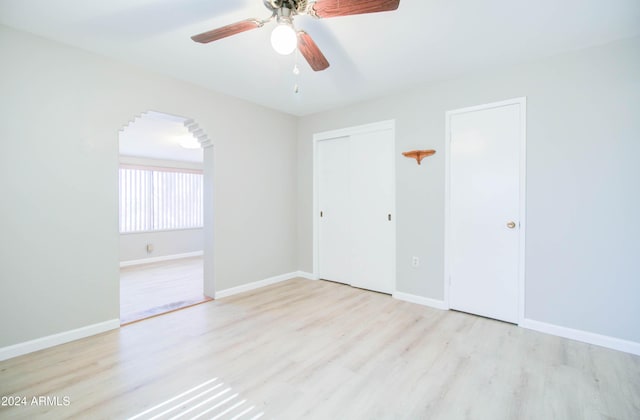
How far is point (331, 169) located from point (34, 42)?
323 centimetres

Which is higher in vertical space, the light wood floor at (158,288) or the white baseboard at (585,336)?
the white baseboard at (585,336)

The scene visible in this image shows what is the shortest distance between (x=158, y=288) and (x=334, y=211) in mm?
2668

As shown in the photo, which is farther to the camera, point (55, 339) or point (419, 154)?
point (419, 154)

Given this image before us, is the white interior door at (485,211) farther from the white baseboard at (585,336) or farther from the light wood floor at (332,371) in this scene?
the light wood floor at (332,371)

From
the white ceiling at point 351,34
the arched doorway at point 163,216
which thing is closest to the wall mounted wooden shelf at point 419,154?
the white ceiling at point 351,34

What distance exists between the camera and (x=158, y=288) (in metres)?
4.12

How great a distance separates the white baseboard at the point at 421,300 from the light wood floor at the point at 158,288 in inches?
92.8

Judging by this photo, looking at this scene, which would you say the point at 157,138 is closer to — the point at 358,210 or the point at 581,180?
the point at 358,210

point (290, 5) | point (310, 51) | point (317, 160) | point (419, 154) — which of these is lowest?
point (419, 154)

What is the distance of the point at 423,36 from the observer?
7.63 feet

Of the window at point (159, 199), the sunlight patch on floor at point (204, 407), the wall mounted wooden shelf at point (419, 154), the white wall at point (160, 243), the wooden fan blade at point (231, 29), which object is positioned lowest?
the sunlight patch on floor at point (204, 407)

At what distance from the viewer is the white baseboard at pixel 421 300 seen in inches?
129

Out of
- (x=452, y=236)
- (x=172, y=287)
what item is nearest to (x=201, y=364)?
(x=172, y=287)

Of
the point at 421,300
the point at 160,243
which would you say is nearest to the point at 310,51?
the point at 421,300
